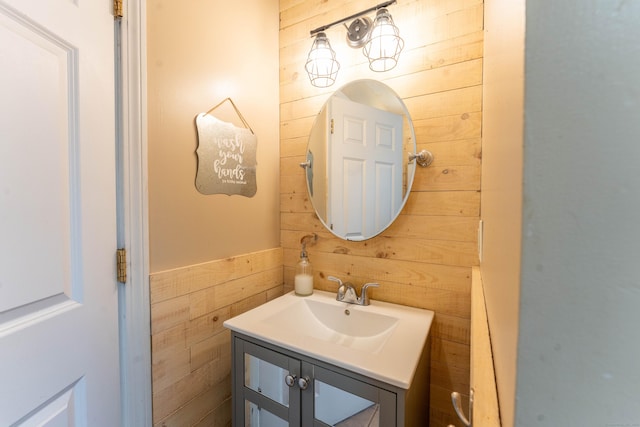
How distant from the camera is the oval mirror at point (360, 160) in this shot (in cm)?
117

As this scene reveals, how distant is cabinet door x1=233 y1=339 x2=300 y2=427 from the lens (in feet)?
2.92

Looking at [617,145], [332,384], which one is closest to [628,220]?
[617,145]

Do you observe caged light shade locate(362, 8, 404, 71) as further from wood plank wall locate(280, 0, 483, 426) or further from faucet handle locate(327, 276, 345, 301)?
faucet handle locate(327, 276, 345, 301)

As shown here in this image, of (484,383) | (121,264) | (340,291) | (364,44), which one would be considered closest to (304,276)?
(340,291)

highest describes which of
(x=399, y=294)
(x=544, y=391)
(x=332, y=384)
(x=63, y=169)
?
(x=63, y=169)

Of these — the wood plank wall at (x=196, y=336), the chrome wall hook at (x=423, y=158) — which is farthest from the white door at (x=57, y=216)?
the chrome wall hook at (x=423, y=158)

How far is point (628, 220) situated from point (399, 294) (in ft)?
3.60

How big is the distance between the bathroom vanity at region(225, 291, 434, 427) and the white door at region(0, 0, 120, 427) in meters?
0.42

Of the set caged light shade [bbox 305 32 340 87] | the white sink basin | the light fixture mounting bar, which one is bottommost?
the white sink basin

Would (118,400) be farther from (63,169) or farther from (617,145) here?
(617,145)

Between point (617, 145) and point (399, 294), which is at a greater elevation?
point (617, 145)

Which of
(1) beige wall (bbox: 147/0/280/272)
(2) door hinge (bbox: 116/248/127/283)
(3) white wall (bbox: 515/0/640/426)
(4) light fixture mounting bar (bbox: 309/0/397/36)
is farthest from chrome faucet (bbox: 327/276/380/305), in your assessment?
(4) light fixture mounting bar (bbox: 309/0/397/36)

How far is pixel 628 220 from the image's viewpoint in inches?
7.2

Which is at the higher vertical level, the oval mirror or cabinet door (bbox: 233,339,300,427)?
the oval mirror
